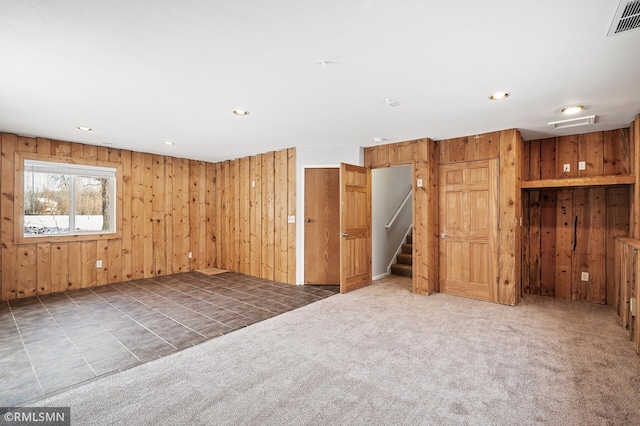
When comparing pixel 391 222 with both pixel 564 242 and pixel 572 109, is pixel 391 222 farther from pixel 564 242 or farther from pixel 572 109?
pixel 572 109

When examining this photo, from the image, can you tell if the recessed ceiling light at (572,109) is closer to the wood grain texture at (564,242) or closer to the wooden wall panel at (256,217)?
the wood grain texture at (564,242)

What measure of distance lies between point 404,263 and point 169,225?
5.08 m

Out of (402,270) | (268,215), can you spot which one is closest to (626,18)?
(402,270)

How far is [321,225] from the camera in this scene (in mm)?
5305

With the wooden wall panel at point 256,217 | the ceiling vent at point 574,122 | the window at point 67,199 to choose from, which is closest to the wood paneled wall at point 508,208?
the ceiling vent at point 574,122

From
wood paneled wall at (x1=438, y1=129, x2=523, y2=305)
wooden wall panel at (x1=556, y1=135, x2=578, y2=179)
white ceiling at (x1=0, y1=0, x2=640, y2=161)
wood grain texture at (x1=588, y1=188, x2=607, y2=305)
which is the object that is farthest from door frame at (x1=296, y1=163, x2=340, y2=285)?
wood grain texture at (x1=588, y1=188, x2=607, y2=305)

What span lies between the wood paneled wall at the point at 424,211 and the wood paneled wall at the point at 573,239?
1.45m

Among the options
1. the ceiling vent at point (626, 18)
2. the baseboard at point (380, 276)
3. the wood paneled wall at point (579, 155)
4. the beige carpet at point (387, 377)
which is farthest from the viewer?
the baseboard at point (380, 276)

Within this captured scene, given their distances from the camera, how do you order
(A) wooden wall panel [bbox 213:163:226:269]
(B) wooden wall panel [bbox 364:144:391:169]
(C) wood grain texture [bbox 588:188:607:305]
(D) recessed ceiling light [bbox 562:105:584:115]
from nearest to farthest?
Result: (D) recessed ceiling light [bbox 562:105:584:115] < (C) wood grain texture [bbox 588:188:607:305] < (B) wooden wall panel [bbox 364:144:391:169] < (A) wooden wall panel [bbox 213:163:226:269]

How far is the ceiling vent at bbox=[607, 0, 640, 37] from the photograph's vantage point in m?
1.59

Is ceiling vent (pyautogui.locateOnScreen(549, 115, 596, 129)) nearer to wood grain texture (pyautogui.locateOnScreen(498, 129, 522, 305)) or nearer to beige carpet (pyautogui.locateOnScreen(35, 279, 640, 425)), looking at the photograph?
wood grain texture (pyautogui.locateOnScreen(498, 129, 522, 305))

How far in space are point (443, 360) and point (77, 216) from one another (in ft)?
19.8

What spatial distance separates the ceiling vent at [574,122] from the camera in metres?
3.53

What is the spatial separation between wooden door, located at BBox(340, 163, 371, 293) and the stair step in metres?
1.05
